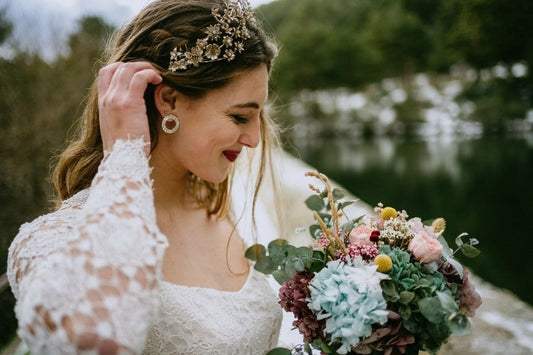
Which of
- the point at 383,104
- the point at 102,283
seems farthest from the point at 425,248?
the point at 383,104

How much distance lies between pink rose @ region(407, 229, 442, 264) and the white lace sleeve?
2.18ft

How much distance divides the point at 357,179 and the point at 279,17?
50162 millimetres

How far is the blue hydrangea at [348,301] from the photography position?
1099 mm

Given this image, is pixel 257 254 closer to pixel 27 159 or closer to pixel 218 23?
pixel 218 23

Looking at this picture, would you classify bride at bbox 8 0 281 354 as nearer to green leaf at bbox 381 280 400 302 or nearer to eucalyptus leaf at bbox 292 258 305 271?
eucalyptus leaf at bbox 292 258 305 271

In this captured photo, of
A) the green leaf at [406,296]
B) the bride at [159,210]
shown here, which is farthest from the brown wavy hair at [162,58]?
the green leaf at [406,296]

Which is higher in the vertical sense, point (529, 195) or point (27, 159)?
point (27, 159)

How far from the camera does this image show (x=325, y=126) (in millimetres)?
37344

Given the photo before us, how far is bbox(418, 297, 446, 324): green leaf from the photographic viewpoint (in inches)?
42.4

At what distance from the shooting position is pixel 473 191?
10672mm

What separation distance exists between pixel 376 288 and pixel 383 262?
8 cm

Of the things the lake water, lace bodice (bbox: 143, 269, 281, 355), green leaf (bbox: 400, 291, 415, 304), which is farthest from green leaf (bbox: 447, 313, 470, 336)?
the lake water

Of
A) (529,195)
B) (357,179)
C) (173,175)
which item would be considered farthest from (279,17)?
(173,175)

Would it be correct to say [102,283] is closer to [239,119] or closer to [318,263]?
[318,263]
